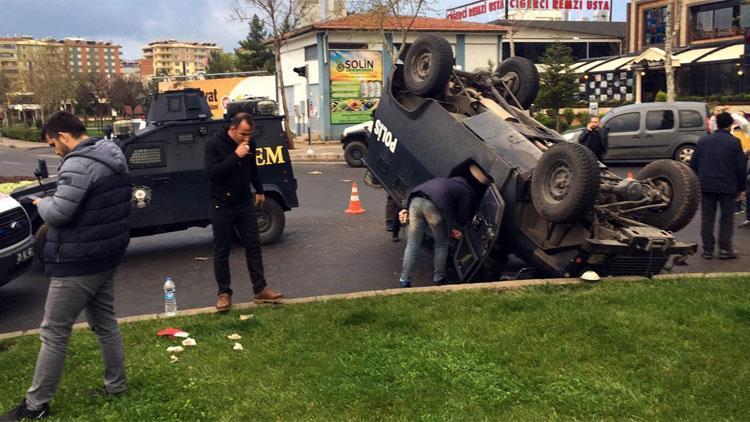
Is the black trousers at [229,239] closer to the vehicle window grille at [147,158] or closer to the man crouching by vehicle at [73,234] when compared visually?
the man crouching by vehicle at [73,234]

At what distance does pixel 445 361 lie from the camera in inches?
180

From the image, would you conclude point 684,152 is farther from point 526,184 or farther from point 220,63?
point 220,63

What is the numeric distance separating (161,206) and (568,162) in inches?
219

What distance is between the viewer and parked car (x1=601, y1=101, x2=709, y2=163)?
56.3 feet

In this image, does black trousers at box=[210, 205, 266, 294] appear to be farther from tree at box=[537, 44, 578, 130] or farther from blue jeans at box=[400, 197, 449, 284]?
tree at box=[537, 44, 578, 130]

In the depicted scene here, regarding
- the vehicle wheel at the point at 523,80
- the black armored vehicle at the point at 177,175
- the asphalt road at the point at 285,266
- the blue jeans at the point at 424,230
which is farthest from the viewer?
the black armored vehicle at the point at 177,175

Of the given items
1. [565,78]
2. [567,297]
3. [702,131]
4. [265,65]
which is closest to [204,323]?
[567,297]

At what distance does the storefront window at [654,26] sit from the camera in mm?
44594

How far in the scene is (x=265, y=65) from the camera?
63750 mm

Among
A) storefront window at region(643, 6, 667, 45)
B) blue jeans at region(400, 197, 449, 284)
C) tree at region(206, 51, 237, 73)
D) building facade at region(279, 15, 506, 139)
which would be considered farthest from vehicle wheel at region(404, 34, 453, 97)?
tree at region(206, 51, 237, 73)

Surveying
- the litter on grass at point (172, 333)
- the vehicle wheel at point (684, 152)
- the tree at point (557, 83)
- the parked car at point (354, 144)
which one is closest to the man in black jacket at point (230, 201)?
the litter on grass at point (172, 333)

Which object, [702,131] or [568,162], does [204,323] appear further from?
[702,131]

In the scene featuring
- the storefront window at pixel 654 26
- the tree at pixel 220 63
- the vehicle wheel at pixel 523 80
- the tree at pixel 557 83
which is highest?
the tree at pixel 220 63

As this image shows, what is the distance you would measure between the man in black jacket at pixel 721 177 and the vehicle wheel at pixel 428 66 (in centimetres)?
343
